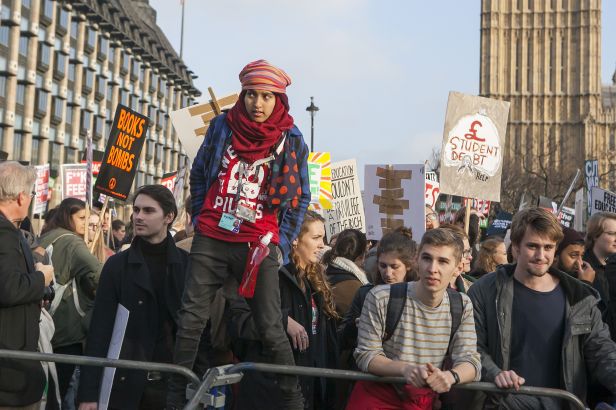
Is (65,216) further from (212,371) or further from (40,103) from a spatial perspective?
(40,103)

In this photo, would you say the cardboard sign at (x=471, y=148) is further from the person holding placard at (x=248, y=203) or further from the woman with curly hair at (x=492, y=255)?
the person holding placard at (x=248, y=203)

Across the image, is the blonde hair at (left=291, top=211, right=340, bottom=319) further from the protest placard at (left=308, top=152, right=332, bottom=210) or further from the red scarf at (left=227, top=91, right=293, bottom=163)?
the protest placard at (left=308, top=152, right=332, bottom=210)

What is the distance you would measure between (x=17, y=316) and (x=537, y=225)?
8.86 ft

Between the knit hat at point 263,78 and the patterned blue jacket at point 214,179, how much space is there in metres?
0.24

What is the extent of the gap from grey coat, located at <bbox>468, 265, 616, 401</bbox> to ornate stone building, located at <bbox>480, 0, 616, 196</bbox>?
8555 centimetres

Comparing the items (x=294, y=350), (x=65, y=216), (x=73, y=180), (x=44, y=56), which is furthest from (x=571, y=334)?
(x=44, y=56)

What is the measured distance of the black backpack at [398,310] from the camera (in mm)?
4637

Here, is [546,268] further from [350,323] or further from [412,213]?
[412,213]

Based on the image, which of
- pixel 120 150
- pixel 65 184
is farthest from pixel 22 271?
pixel 65 184

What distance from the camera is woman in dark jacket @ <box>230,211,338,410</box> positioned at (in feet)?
17.0

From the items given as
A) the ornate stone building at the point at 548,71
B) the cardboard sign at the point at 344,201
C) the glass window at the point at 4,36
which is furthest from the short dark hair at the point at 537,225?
the ornate stone building at the point at 548,71

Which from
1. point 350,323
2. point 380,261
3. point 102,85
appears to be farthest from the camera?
point 102,85

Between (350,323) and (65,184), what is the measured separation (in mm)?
11105

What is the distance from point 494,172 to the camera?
33.3 ft
